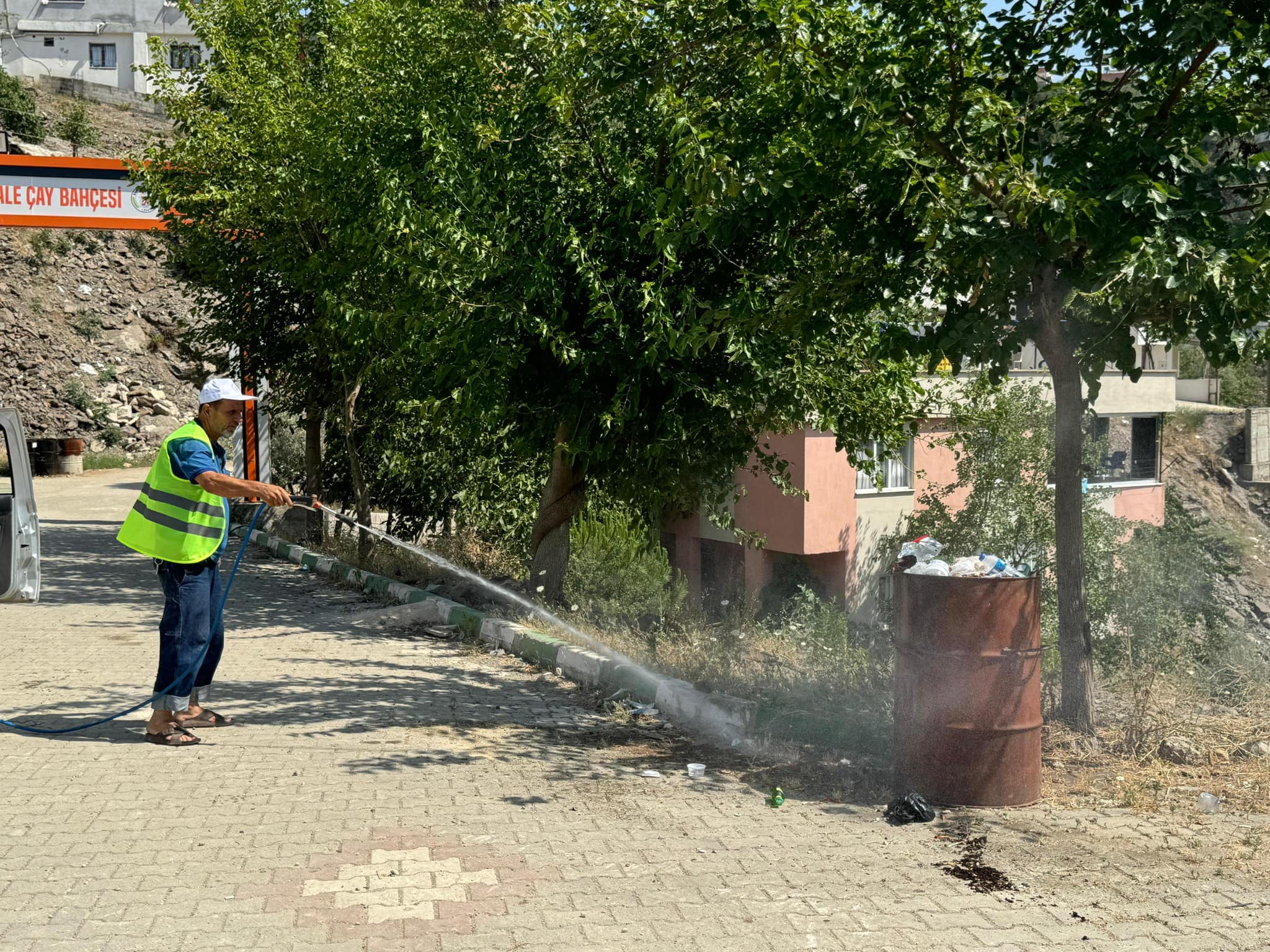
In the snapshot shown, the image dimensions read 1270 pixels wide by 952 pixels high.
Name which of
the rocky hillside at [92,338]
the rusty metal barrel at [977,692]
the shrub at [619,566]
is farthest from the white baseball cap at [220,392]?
the rocky hillside at [92,338]

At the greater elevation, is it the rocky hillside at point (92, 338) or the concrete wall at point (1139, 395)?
the rocky hillside at point (92, 338)

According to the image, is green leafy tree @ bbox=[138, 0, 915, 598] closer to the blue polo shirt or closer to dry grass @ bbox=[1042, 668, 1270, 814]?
dry grass @ bbox=[1042, 668, 1270, 814]

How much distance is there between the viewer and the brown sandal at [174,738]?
21.9ft

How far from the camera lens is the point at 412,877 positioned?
188 inches

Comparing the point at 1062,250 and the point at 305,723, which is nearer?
the point at 1062,250

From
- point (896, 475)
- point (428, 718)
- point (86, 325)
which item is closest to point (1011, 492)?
point (896, 475)

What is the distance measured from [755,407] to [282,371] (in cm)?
863

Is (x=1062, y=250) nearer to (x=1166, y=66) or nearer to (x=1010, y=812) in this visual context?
(x=1166, y=66)

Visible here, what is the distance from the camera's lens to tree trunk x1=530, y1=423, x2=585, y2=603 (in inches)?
451

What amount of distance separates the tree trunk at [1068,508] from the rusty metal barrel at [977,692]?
101 centimetres

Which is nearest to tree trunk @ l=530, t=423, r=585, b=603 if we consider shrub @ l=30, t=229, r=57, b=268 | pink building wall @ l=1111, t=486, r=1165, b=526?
pink building wall @ l=1111, t=486, r=1165, b=526

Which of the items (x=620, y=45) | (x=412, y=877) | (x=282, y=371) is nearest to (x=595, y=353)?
(x=620, y=45)

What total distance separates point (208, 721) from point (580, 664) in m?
2.52

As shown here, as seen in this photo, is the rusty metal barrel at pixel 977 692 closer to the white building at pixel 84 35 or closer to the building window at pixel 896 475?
the building window at pixel 896 475
